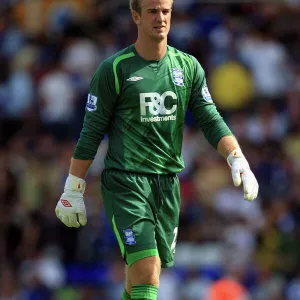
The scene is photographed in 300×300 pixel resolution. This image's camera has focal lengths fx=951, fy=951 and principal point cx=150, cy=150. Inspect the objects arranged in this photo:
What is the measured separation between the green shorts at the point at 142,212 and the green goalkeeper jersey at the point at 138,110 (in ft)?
0.30

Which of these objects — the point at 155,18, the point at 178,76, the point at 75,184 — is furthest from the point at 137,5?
the point at 75,184

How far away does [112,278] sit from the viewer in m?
13.5

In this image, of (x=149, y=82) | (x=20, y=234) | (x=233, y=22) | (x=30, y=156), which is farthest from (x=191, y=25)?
(x=149, y=82)

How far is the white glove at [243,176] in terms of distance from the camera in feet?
22.3

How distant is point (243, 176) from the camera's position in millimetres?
6926

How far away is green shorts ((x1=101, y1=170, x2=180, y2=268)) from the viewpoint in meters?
6.97

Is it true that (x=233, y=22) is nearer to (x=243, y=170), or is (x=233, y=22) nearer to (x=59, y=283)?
(x=59, y=283)

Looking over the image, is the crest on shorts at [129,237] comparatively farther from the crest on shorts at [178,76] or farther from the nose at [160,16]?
the nose at [160,16]

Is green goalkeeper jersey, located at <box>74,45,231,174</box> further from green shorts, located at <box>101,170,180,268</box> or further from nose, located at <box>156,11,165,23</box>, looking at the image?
nose, located at <box>156,11,165,23</box>

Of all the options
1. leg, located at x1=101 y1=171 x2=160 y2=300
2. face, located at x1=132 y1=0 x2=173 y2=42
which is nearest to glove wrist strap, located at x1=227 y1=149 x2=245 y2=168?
leg, located at x1=101 y1=171 x2=160 y2=300

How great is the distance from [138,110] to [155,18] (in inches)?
27.0

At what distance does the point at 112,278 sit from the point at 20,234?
1723mm

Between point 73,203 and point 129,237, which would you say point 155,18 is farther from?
point 129,237

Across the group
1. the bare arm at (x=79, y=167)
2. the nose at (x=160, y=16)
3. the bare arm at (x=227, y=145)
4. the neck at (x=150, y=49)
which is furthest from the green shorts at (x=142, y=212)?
the nose at (x=160, y=16)
